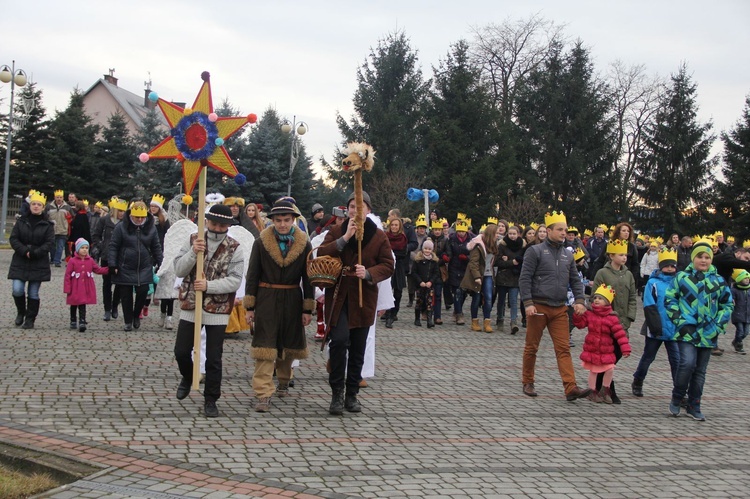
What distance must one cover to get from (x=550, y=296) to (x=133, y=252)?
21.9 ft

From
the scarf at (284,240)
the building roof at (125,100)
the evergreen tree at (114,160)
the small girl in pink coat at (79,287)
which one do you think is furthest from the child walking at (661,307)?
the building roof at (125,100)

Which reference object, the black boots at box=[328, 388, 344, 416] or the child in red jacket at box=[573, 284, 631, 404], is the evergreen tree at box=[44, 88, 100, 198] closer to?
the child in red jacket at box=[573, 284, 631, 404]

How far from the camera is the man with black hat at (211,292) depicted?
7.36m

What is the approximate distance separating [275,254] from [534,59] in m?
45.3

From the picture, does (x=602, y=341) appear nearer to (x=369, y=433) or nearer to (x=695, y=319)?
(x=695, y=319)

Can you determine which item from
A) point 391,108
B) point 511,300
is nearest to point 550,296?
point 511,300

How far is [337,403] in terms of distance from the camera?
301 inches

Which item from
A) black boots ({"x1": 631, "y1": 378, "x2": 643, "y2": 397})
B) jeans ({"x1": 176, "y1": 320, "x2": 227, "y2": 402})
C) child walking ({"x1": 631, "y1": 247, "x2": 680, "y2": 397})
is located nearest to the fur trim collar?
jeans ({"x1": 176, "y1": 320, "x2": 227, "y2": 402})

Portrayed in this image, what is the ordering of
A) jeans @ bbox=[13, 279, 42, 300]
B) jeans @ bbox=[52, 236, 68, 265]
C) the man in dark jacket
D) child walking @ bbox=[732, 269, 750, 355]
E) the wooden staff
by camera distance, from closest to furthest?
the wooden staff < the man in dark jacket < jeans @ bbox=[13, 279, 42, 300] < child walking @ bbox=[732, 269, 750, 355] < jeans @ bbox=[52, 236, 68, 265]

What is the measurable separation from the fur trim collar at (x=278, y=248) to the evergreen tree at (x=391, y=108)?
34.0 meters

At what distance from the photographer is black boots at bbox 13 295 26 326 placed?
12.2 metres

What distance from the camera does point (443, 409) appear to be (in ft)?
26.9

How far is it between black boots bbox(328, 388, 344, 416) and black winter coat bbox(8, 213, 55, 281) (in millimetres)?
6204

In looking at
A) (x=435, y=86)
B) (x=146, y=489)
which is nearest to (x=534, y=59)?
(x=435, y=86)
